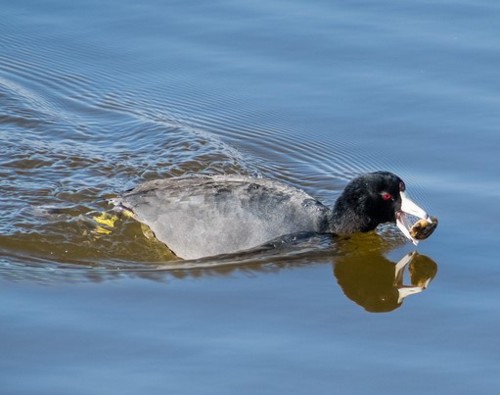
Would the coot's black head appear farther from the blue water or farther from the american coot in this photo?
the blue water

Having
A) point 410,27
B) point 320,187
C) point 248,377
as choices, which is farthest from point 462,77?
point 248,377

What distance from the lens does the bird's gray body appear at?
25.9 feet

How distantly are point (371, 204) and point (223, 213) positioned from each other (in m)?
1.06

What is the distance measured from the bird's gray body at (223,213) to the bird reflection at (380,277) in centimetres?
41

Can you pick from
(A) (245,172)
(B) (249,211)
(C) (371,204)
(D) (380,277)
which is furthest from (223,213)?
(A) (245,172)

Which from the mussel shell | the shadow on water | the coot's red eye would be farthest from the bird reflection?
the coot's red eye

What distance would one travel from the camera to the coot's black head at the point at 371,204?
8008 millimetres

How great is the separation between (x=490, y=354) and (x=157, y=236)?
8.96 feet

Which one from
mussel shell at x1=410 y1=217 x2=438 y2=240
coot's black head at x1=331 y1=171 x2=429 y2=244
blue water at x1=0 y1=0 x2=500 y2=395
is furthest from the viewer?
coot's black head at x1=331 y1=171 x2=429 y2=244

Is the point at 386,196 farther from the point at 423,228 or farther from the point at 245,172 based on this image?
the point at 245,172

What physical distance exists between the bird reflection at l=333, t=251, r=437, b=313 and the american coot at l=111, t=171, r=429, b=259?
0.71 feet

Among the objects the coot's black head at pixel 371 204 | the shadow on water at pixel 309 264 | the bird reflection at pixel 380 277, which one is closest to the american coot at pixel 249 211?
the coot's black head at pixel 371 204

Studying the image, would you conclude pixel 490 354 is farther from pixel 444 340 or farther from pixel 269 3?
pixel 269 3

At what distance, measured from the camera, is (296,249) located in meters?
7.92
